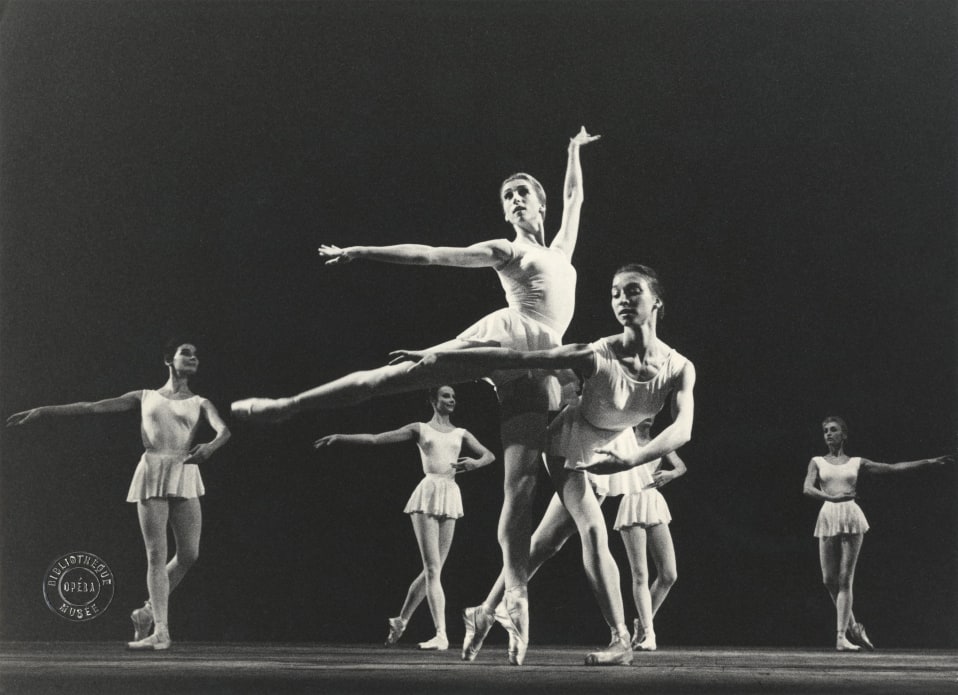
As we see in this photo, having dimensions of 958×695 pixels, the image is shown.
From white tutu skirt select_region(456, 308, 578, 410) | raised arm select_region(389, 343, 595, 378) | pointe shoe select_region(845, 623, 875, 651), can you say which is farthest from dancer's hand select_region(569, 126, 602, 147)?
pointe shoe select_region(845, 623, 875, 651)

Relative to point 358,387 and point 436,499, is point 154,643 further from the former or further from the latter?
point 358,387

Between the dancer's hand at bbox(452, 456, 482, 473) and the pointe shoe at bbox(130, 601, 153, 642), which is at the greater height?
the dancer's hand at bbox(452, 456, 482, 473)

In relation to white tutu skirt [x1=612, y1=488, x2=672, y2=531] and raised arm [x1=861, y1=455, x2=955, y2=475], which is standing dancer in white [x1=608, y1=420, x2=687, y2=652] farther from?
raised arm [x1=861, y1=455, x2=955, y2=475]

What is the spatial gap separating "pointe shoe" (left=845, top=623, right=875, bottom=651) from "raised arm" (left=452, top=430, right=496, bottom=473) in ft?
6.48

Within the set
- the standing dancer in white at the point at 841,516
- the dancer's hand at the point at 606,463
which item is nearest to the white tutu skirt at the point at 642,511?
the standing dancer in white at the point at 841,516

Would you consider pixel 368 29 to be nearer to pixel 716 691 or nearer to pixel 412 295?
pixel 412 295

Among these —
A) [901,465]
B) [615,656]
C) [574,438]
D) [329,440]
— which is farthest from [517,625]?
[901,465]

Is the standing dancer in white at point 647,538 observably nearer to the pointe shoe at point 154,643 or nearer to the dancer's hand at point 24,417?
the pointe shoe at point 154,643

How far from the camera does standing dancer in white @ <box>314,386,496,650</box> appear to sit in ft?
18.3

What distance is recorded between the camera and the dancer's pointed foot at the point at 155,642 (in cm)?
529

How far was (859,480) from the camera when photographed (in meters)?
5.81

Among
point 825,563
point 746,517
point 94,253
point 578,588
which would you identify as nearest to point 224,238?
point 94,253

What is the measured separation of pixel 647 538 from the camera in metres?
5.58

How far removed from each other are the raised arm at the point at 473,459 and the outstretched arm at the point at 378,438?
26cm
